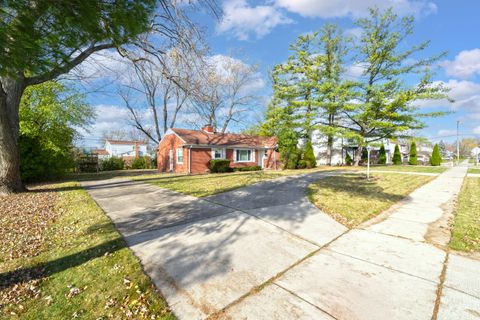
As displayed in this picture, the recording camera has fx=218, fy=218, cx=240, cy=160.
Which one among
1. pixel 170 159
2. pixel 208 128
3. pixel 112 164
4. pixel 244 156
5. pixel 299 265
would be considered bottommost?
pixel 299 265

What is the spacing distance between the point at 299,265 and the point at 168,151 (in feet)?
65.1

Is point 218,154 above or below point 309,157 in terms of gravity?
above

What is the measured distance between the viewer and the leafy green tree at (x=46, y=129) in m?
12.6

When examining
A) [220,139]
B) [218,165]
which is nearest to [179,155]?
[218,165]

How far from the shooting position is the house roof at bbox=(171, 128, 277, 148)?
19398 millimetres

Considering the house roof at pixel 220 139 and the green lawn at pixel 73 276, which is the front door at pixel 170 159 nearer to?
the house roof at pixel 220 139

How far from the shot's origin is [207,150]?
1927 centimetres

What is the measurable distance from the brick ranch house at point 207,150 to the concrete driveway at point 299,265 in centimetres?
1285

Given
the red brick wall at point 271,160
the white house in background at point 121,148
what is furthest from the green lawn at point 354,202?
the white house in background at point 121,148

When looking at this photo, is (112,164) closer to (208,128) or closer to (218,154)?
(208,128)

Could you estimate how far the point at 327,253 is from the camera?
12.1 feet

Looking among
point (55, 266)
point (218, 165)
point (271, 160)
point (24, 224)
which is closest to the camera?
point (55, 266)

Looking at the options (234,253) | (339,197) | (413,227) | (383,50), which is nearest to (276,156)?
(383,50)

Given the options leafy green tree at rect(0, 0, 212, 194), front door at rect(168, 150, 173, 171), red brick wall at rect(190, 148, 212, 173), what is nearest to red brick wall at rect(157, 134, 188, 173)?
front door at rect(168, 150, 173, 171)
